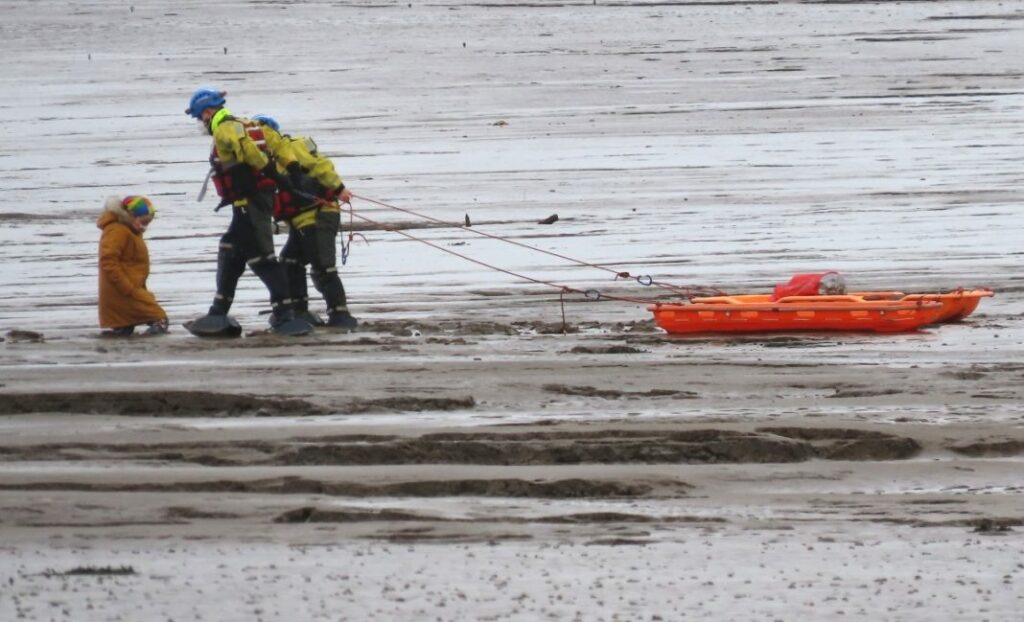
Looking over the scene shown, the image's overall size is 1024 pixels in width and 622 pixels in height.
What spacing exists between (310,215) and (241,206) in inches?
17.4

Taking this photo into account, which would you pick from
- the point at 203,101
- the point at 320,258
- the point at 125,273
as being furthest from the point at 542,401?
the point at 125,273

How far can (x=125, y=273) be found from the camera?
39.8ft

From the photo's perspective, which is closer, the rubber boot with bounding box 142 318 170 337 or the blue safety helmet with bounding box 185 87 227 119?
the blue safety helmet with bounding box 185 87 227 119

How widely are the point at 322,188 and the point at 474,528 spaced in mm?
5222

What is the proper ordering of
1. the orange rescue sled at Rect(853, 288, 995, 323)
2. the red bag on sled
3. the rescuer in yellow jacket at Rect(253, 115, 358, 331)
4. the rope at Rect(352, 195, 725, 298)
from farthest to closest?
the rope at Rect(352, 195, 725, 298) → the rescuer in yellow jacket at Rect(253, 115, 358, 331) → the red bag on sled → the orange rescue sled at Rect(853, 288, 995, 323)

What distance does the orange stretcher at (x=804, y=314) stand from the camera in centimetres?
1142

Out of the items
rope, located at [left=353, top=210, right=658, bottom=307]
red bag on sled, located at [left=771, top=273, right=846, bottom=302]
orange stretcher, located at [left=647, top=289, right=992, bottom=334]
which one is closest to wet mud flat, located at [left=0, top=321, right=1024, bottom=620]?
orange stretcher, located at [left=647, top=289, right=992, bottom=334]

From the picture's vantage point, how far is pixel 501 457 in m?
8.35

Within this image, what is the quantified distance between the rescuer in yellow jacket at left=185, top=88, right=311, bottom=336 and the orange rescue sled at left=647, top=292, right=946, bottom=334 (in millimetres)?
2290

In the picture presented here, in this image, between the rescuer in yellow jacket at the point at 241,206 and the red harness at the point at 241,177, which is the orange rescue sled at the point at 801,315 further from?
the red harness at the point at 241,177

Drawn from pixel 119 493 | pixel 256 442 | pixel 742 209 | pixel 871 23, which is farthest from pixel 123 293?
pixel 871 23

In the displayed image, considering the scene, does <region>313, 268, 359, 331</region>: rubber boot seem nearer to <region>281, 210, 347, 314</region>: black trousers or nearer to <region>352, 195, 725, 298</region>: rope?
<region>281, 210, 347, 314</region>: black trousers

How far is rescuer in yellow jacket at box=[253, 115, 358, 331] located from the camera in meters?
12.0

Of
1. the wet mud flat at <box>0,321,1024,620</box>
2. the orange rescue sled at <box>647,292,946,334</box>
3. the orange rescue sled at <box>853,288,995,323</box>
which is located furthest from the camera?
the orange rescue sled at <box>853,288,995,323</box>
